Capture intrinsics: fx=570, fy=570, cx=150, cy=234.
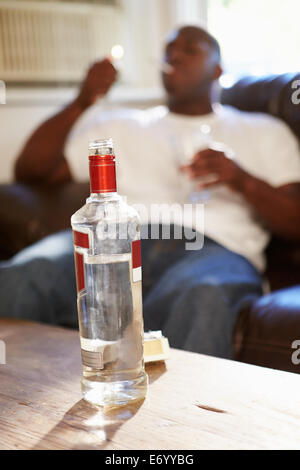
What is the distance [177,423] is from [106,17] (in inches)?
82.7

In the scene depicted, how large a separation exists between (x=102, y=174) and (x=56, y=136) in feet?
3.94

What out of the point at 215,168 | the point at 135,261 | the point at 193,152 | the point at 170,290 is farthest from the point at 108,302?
the point at 193,152

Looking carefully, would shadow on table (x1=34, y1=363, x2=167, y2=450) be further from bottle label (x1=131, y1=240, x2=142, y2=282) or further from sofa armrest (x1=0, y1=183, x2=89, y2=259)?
sofa armrest (x1=0, y1=183, x2=89, y2=259)

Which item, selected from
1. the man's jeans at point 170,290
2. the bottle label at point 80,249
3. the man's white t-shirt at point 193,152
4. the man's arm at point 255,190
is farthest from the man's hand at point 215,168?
the bottle label at point 80,249

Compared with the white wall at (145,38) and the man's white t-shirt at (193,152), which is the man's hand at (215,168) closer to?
the man's white t-shirt at (193,152)

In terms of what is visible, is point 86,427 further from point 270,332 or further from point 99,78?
point 99,78

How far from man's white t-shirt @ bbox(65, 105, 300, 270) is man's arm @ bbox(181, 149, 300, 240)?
84 millimetres

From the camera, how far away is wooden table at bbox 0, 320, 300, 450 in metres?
0.61

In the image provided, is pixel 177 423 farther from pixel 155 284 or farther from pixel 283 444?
pixel 155 284

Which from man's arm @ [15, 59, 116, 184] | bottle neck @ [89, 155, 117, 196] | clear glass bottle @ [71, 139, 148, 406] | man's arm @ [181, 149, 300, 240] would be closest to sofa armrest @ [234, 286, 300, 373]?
man's arm @ [181, 149, 300, 240]

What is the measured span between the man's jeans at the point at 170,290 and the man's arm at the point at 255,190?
18 cm

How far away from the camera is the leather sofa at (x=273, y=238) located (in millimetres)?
1255

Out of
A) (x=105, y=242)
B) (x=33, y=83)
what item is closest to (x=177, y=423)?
(x=105, y=242)
